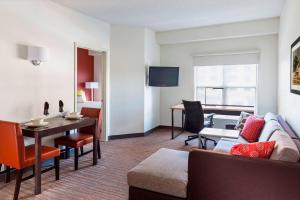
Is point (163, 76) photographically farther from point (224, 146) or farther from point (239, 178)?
point (239, 178)

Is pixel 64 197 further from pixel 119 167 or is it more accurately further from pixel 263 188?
pixel 263 188

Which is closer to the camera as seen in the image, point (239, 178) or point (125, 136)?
point (239, 178)

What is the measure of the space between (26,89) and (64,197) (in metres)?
1.76

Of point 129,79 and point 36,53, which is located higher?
point 36,53

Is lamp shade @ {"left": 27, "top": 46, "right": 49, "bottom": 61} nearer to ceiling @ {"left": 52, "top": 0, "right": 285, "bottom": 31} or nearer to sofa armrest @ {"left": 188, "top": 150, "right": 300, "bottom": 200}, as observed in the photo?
ceiling @ {"left": 52, "top": 0, "right": 285, "bottom": 31}

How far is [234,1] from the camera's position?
12.4 feet

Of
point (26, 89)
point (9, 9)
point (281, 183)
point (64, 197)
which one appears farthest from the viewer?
point (26, 89)

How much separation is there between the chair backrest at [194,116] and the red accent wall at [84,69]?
3.96 metres

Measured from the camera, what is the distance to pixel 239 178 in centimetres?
182

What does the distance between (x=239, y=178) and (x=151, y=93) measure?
14.3ft

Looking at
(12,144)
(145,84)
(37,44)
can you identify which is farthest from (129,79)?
(12,144)

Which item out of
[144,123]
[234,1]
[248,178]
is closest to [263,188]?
[248,178]

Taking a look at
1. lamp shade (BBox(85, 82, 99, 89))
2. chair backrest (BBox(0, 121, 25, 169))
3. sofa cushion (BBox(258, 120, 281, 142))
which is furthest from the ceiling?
lamp shade (BBox(85, 82, 99, 89))

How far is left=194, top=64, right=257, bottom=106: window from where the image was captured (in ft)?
18.3
